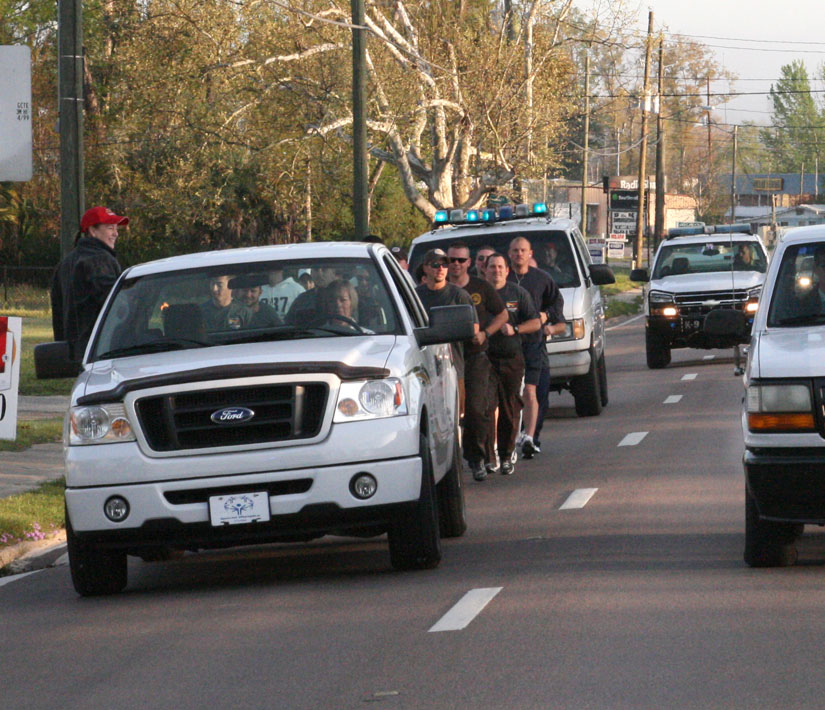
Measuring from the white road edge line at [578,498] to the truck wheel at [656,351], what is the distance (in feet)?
44.4

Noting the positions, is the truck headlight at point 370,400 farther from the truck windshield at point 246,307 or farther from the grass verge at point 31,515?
the grass verge at point 31,515

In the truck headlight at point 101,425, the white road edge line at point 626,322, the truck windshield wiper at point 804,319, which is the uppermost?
the truck windshield wiper at point 804,319

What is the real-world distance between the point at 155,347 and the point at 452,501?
7.36 feet

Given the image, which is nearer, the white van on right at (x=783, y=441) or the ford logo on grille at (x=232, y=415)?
the white van on right at (x=783, y=441)

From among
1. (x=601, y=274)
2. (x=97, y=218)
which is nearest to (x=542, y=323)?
(x=601, y=274)

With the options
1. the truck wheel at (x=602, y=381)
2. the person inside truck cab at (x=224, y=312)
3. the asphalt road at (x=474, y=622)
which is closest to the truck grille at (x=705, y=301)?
the truck wheel at (x=602, y=381)

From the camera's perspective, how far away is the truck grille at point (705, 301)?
85.1 ft

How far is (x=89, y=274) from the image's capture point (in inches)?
469

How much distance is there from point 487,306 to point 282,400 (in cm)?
544

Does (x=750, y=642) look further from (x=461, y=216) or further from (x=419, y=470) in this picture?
(x=461, y=216)

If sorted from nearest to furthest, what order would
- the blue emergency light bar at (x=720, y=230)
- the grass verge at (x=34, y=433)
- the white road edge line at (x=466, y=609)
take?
the white road edge line at (x=466, y=609)
the grass verge at (x=34, y=433)
the blue emergency light bar at (x=720, y=230)

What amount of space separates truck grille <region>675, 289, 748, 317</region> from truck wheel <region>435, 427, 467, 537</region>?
50.9ft

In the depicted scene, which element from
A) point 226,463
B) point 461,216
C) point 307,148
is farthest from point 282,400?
point 307,148

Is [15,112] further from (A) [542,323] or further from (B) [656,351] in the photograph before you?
(B) [656,351]
